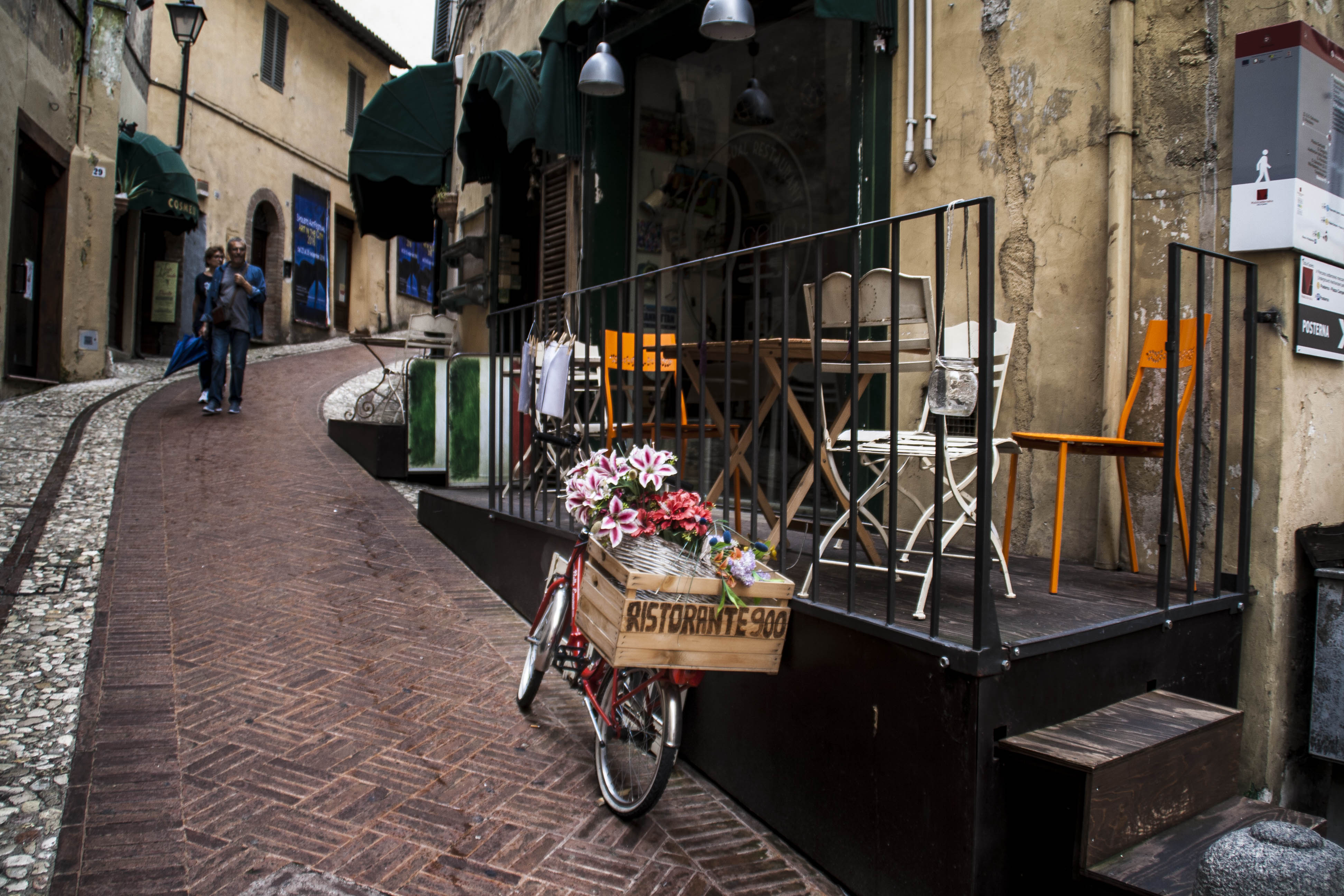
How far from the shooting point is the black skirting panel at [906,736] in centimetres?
229

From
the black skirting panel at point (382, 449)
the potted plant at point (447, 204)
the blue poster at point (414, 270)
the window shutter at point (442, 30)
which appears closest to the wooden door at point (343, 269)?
the blue poster at point (414, 270)

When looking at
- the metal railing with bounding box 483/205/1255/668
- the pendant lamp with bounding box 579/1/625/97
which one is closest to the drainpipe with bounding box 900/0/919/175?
the metal railing with bounding box 483/205/1255/668

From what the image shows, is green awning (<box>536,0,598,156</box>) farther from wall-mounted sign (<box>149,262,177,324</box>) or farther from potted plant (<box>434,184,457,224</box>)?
wall-mounted sign (<box>149,262,177,324</box>)

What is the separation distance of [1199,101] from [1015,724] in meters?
2.82

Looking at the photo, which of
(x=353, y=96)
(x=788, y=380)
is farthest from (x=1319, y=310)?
(x=353, y=96)

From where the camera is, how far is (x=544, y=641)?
365cm

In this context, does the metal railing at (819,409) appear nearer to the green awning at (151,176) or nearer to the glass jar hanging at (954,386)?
the glass jar hanging at (954,386)

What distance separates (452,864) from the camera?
2641 mm

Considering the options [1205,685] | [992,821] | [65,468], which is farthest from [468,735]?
[65,468]

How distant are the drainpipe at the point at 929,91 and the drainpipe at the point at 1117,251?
945 mm

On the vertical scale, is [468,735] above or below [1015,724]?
below

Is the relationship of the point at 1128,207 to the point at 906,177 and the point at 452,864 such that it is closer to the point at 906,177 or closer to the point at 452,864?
the point at 906,177

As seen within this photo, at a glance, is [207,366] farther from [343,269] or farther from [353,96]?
[353,96]

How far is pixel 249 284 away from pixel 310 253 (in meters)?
13.3
